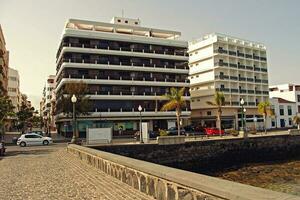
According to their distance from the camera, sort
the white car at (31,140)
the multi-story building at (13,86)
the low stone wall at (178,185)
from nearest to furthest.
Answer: the low stone wall at (178,185), the white car at (31,140), the multi-story building at (13,86)

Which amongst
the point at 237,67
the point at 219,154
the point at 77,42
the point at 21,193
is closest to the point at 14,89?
A: the point at 77,42

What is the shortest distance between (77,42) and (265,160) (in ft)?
113

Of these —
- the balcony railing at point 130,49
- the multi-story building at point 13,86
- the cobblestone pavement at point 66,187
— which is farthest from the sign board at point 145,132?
the multi-story building at point 13,86

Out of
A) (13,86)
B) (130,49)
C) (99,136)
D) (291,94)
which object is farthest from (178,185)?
(13,86)

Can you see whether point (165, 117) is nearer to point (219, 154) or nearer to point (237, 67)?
point (237, 67)

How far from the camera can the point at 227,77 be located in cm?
6625

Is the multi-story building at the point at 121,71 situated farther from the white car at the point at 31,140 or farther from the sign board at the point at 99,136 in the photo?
the sign board at the point at 99,136

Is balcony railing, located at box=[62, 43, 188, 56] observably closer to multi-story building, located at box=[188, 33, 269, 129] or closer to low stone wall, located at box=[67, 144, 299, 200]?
multi-story building, located at box=[188, 33, 269, 129]

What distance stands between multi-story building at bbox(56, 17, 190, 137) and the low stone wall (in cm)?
4164

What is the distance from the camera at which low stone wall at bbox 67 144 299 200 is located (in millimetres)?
4109

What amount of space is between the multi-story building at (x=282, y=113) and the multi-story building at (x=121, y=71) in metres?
25.9

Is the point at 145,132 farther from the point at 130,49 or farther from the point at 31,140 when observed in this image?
the point at 130,49

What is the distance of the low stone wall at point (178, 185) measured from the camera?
4109mm

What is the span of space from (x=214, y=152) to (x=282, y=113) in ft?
170
